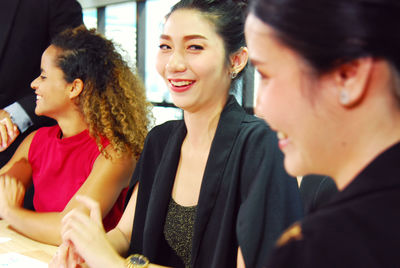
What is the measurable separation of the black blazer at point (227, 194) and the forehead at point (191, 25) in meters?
0.23

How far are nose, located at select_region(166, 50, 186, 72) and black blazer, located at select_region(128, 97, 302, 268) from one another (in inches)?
7.6

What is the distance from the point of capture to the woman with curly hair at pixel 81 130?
204 cm

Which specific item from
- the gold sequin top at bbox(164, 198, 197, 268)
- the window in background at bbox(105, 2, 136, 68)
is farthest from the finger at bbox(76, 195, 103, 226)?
the window in background at bbox(105, 2, 136, 68)

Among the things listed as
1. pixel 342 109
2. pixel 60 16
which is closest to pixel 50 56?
pixel 60 16

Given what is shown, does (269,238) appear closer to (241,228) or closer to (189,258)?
(241,228)

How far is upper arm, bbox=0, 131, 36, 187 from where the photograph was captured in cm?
222

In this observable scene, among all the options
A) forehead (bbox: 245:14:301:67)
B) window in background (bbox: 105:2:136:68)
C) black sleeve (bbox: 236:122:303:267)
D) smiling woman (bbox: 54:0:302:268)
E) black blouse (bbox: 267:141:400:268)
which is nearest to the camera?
black blouse (bbox: 267:141:400:268)

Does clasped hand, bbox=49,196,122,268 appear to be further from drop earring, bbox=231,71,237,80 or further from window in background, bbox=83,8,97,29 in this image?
window in background, bbox=83,8,97,29

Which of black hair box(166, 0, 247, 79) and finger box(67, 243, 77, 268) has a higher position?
black hair box(166, 0, 247, 79)

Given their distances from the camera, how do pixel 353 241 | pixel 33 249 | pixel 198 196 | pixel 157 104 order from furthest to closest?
pixel 157 104 < pixel 33 249 < pixel 198 196 < pixel 353 241

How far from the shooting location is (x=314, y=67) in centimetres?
57

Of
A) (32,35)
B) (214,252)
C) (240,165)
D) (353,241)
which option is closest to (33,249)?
(214,252)

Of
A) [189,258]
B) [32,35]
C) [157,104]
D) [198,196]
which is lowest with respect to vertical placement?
[157,104]

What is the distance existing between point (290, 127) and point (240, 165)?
706 millimetres
